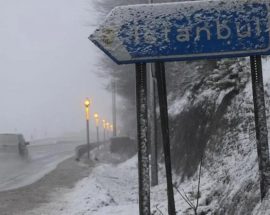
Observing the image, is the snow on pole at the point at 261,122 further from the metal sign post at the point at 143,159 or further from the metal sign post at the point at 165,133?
the metal sign post at the point at 143,159

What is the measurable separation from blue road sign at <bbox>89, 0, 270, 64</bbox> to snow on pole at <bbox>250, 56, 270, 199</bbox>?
12.7 inches

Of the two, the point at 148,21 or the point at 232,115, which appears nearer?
the point at 148,21

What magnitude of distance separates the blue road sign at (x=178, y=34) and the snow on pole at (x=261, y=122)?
1.06ft

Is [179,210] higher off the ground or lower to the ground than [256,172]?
lower

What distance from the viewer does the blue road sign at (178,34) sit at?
4.96 m

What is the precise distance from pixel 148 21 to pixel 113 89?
3919 centimetres

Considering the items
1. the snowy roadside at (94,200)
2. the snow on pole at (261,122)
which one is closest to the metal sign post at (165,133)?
the snow on pole at (261,122)

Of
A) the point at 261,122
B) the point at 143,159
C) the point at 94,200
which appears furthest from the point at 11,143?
the point at 261,122

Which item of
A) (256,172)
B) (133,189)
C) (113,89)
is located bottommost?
(133,189)

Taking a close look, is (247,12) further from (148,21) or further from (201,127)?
(201,127)

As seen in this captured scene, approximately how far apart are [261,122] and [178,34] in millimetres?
1154

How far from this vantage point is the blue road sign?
4.96m

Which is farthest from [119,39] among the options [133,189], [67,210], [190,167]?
[133,189]

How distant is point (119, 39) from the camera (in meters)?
4.96
